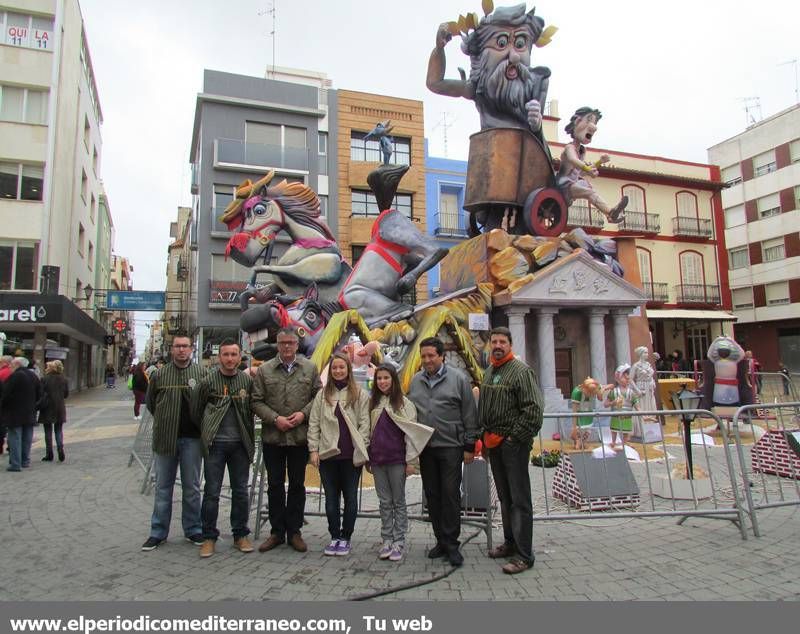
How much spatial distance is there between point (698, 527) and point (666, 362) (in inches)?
948

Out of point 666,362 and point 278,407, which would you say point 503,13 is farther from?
point 666,362

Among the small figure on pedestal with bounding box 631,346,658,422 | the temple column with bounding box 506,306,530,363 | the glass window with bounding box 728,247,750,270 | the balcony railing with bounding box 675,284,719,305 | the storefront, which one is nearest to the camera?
the small figure on pedestal with bounding box 631,346,658,422

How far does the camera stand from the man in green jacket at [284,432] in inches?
183

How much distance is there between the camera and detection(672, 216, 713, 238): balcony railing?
98.3 ft

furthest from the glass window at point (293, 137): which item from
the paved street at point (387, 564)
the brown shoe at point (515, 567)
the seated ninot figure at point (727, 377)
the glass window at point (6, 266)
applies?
the brown shoe at point (515, 567)

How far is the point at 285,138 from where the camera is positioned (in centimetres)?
2784

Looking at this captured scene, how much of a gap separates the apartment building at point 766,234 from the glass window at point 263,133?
25.1 meters

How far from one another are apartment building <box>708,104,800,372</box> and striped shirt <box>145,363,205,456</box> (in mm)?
32594

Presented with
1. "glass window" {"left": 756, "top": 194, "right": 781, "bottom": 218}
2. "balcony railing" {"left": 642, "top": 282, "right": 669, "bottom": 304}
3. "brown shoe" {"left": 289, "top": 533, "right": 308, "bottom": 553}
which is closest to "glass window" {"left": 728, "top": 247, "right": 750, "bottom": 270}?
"glass window" {"left": 756, "top": 194, "right": 781, "bottom": 218}

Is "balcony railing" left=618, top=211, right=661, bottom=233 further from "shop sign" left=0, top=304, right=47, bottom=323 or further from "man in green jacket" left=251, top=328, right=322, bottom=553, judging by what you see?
"man in green jacket" left=251, top=328, right=322, bottom=553

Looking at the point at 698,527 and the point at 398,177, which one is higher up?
the point at 398,177

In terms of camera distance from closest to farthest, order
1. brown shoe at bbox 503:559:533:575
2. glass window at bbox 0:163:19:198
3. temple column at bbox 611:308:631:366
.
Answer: brown shoe at bbox 503:559:533:575 < temple column at bbox 611:308:631:366 < glass window at bbox 0:163:19:198

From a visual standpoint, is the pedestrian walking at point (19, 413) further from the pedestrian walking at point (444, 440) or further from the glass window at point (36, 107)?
the glass window at point (36, 107)

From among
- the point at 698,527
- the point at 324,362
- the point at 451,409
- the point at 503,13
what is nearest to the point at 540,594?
the point at 451,409
